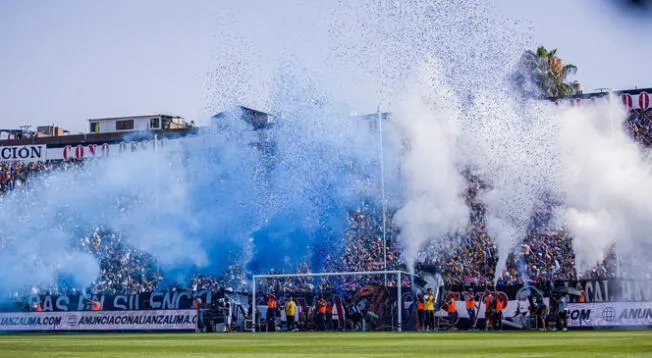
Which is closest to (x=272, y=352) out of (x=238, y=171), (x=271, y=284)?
(x=271, y=284)

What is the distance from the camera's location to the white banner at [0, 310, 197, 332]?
127ft

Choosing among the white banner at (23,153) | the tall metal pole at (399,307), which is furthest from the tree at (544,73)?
the white banner at (23,153)

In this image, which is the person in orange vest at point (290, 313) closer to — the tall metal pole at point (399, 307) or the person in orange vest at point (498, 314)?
the tall metal pole at point (399, 307)

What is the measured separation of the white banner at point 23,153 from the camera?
60469 mm

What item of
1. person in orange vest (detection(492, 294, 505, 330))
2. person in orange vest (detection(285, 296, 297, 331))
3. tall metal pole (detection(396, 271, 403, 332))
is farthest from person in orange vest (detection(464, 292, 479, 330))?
person in orange vest (detection(285, 296, 297, 331))

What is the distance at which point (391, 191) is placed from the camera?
1785 inches

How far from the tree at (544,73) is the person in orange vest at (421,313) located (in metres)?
22.0

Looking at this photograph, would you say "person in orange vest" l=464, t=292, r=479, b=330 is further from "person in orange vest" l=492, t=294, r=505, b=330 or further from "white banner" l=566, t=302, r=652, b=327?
"white banner" l=566, t=302, r=652, b=327

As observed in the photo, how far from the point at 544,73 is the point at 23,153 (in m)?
33.8

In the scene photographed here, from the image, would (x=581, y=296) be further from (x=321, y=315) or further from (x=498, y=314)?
(x=321, y=315)

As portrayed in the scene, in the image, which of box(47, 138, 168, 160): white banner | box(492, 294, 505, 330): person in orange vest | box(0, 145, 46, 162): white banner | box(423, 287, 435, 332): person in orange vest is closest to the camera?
box(492, 294, 505, 330): person in orange vest

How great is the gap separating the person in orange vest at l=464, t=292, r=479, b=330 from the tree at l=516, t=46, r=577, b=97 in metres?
21.4

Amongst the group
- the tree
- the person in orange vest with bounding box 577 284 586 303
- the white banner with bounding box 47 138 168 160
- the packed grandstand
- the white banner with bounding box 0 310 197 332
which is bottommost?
the white banner with bounding box 0 310 197 332

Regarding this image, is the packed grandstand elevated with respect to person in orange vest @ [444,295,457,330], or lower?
elevated
